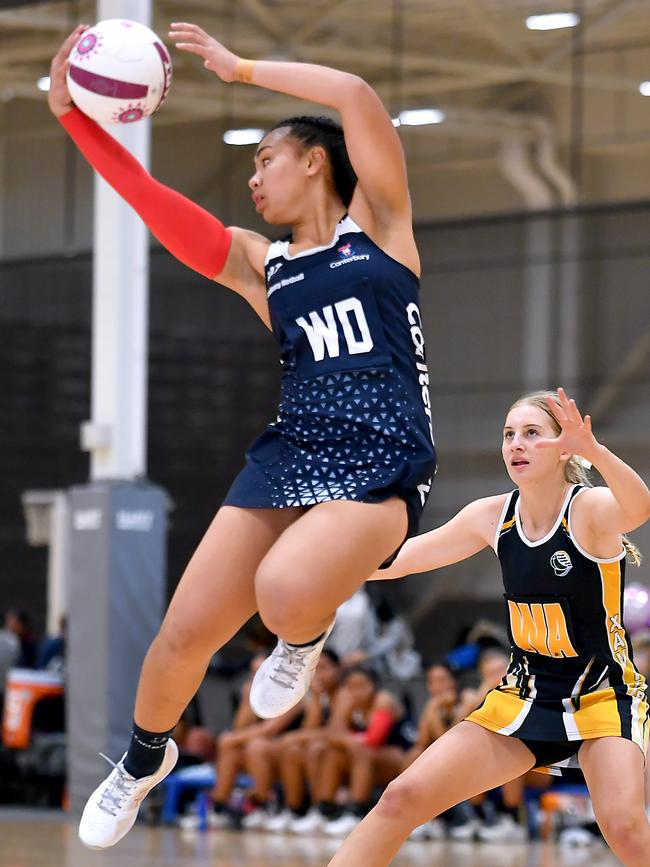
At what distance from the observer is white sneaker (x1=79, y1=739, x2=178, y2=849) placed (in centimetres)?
441

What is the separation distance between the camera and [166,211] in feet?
14.6

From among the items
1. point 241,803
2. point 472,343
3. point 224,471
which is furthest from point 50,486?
point 241,803

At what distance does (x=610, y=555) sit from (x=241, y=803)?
23.0 ft

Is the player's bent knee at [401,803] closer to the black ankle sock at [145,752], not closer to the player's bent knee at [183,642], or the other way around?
the black ankle sock at [145,752]

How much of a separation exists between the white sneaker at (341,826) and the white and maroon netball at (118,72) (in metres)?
6.85

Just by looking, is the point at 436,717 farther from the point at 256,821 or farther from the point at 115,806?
the point at 115,806

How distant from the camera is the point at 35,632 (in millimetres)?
16625

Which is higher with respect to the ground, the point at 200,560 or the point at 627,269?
the point at 627,269

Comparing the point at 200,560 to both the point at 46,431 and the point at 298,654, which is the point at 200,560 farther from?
the point at 46,431

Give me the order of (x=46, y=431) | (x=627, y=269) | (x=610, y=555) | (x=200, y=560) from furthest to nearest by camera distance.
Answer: (x=46, y=431)
(x=627, y=269)
(x=610, y=555)
(x=200, y=560)

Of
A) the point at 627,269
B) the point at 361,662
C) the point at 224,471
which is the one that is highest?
the point at 627,269

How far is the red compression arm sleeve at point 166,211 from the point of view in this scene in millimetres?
4449

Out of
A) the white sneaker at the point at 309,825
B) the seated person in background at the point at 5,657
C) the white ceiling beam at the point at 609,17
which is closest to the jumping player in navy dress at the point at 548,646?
the white sneaker at the point at 309,825

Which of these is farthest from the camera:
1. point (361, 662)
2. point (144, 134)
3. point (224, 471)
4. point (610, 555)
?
point (224, 471)
